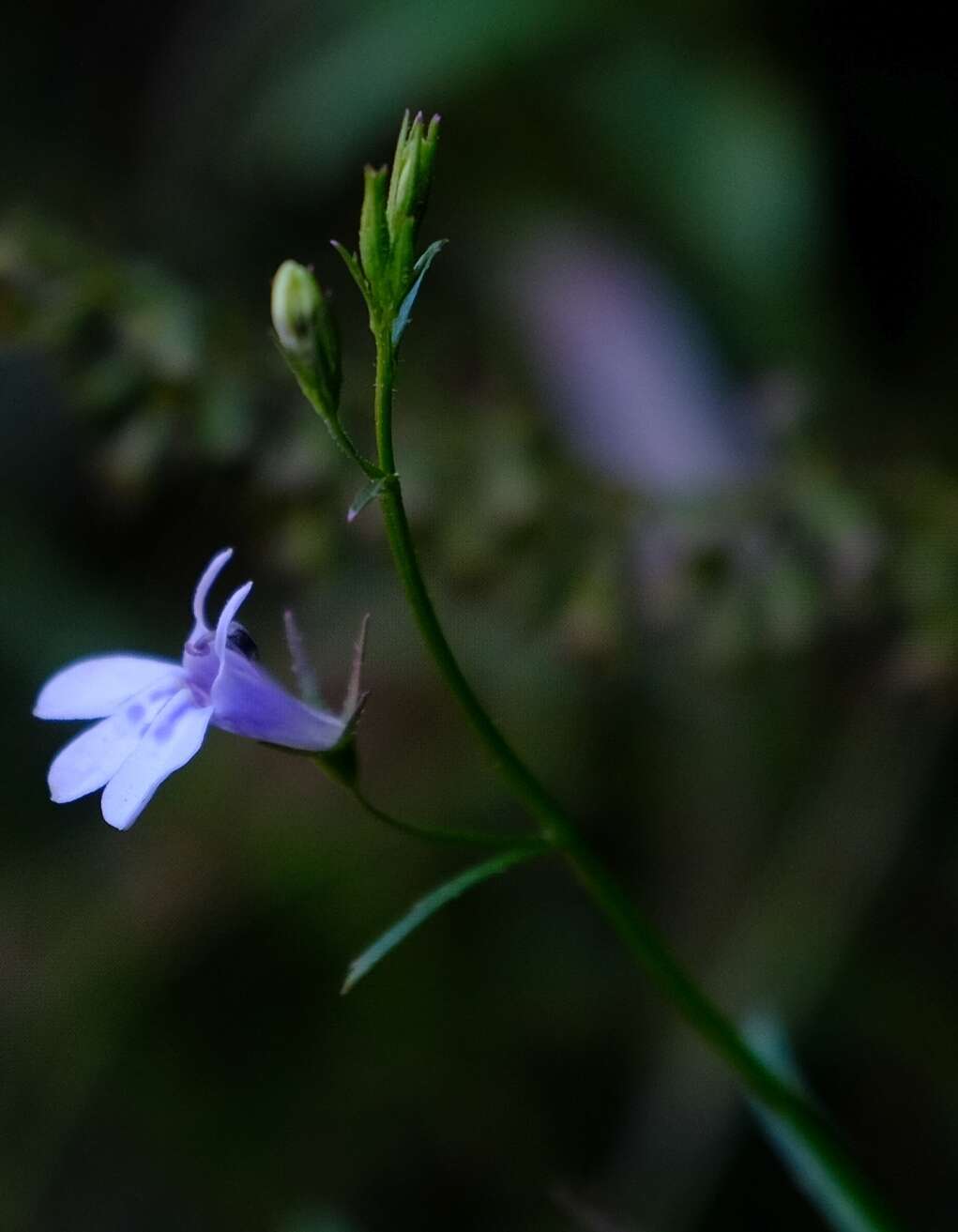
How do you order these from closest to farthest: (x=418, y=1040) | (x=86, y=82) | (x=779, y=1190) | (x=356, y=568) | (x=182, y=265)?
(x=779, y=1190)
(x=418, y=1040)
(x=356, y=568)
(x=182, y=265)
(x=86, y=82)

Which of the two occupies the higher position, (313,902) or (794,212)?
(794,212)

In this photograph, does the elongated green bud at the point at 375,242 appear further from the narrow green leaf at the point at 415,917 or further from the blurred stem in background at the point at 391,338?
the narrow green leaf at the point at 415,917

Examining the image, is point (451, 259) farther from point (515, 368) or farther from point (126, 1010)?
point (126, 1010)

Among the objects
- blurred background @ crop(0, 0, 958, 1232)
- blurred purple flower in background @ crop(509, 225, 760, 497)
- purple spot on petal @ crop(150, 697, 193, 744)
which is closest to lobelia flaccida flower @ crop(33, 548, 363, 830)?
purple spot on petal @ crop(150, 697, 193, 744)

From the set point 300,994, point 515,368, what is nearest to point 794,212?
point 515,368

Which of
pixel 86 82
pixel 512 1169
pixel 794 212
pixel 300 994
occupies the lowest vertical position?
pixel 512 1169

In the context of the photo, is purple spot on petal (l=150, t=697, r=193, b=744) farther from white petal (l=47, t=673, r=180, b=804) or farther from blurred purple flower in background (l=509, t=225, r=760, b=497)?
blurred purple flower in background (l=509, t=225, r=760, b=497)
